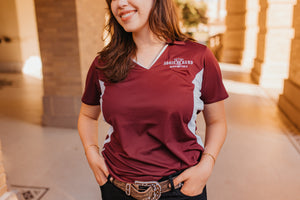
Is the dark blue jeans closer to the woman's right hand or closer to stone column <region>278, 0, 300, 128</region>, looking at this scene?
the woman's right hand

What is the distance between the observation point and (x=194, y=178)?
4.09 ft

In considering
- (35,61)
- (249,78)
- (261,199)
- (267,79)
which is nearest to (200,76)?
(261,199)

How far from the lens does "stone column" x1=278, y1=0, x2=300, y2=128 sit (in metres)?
4.90

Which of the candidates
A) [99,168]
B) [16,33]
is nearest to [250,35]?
[16,33]

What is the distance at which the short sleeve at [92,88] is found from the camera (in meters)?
1.40

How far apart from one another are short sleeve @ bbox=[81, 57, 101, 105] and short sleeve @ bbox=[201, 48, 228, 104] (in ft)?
1.63

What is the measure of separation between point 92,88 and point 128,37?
11.8 inches

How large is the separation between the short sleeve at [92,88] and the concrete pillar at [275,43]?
24.1 ft

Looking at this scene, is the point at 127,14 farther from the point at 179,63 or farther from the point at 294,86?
the point at 294,86

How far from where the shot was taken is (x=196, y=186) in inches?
49.6

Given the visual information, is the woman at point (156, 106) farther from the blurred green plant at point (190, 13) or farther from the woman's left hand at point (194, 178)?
the blurred green plant at point (190, 13)

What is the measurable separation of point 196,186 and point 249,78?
8.62 meters

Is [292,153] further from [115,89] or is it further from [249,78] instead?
[249,78]

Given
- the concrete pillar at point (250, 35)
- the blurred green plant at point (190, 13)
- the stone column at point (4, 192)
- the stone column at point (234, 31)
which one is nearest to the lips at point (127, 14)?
the stone column at point (4, 192)
